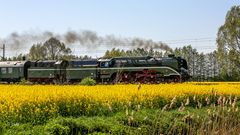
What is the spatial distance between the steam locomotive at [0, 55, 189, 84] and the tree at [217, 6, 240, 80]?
22140 mm

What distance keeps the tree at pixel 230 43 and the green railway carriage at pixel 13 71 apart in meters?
27.0

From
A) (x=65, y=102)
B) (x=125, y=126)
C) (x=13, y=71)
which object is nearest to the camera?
(x=125, y=126)

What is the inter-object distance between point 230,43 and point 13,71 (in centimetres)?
2940

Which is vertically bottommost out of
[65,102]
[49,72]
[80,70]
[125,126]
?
[125,126]

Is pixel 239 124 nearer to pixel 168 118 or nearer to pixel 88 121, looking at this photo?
pixel 168 118

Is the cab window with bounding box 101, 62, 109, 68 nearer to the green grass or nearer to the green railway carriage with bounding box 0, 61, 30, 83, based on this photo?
the green railway carriage with bounding box 0, 61, 30, 83

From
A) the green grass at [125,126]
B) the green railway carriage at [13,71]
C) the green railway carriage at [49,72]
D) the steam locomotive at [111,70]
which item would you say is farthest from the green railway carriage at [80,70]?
the green grass at [125,126]

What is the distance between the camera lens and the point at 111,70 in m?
38.2

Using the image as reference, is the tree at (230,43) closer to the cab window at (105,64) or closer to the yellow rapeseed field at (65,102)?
the cab window at (105,64)

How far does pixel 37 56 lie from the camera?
285 ft

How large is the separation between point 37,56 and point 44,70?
4496 cm

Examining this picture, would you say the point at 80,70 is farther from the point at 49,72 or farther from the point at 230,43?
the point at 230,43

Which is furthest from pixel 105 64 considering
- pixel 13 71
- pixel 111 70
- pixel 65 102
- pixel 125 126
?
pixel 125 126

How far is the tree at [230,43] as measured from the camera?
198ft
